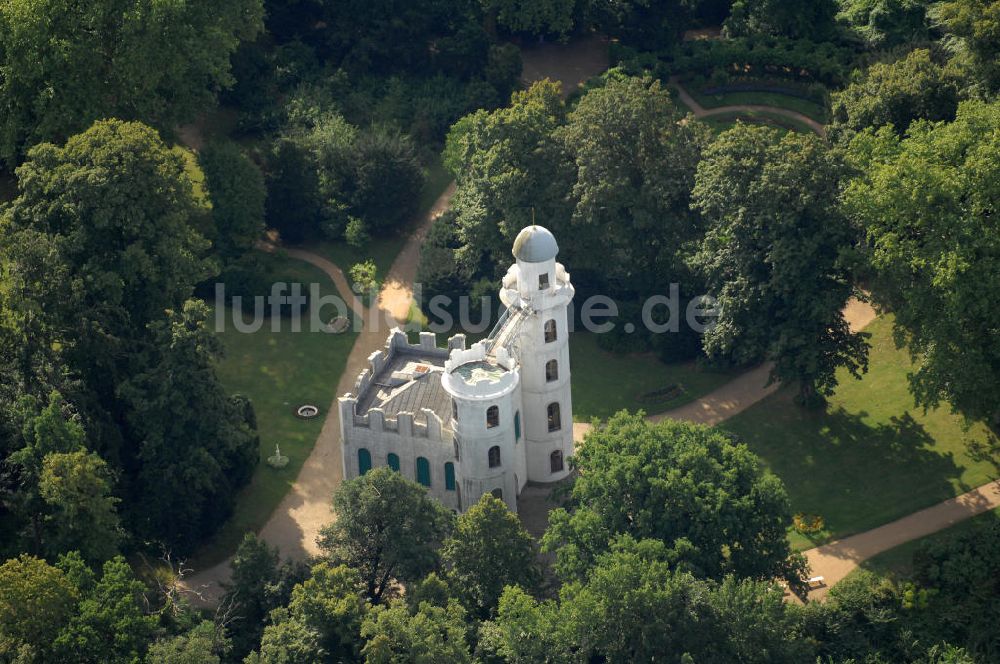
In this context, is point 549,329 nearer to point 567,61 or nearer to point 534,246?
point 534,246

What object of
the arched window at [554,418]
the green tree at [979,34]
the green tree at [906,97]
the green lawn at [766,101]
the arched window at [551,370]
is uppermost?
the green tree at [979,34]

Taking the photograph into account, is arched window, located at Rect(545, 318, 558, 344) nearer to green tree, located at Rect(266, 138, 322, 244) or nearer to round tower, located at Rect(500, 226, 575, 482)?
round tower, located at Rect(500, 226, 575, 482)

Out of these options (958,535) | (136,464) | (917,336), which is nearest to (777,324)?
(917,336)

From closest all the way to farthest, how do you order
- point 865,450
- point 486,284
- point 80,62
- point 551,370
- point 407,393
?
point 551,370, point 407,393, point 865,450, point 80,62, point 486,284

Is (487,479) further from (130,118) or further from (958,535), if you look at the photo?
(130,118)

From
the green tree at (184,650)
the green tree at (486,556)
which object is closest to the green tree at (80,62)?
the green tree at (184,650)

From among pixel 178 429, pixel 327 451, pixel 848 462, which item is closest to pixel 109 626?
pixel 178 429

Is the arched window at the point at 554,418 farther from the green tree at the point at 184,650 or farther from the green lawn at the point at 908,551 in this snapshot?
the green tree at the point at 184,650
